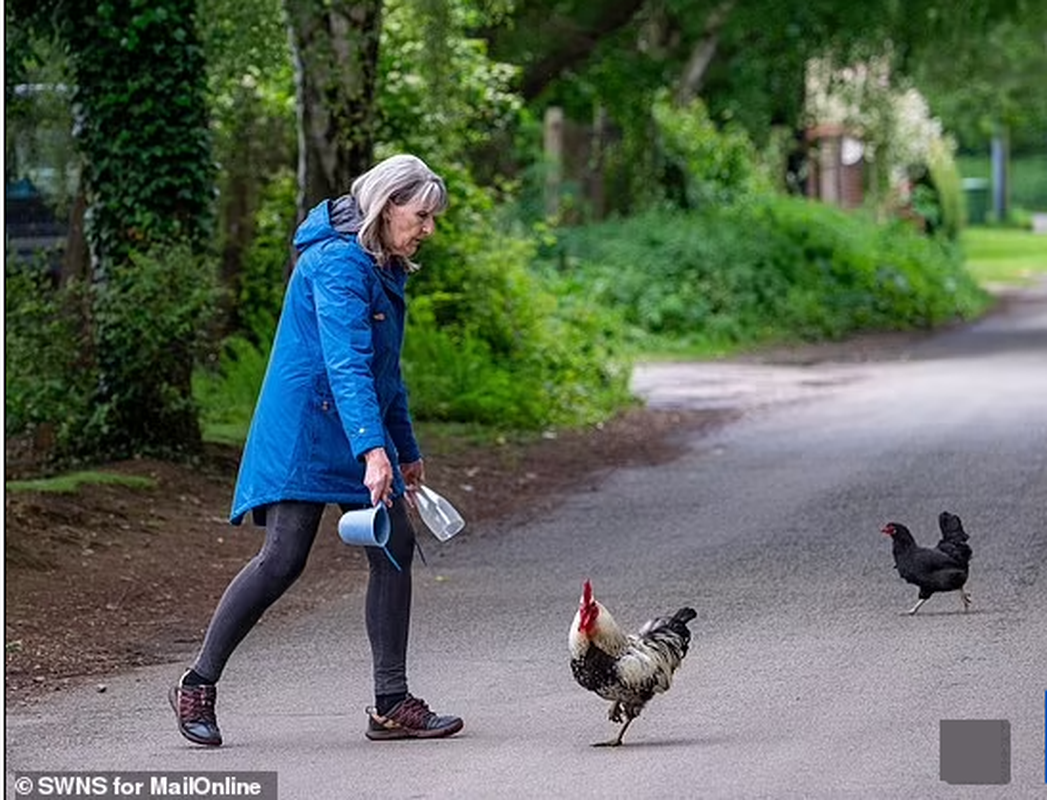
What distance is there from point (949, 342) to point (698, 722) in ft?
79.1

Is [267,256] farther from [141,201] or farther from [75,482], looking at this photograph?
[75,482]

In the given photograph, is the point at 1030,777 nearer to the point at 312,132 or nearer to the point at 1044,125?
the point at 312,132

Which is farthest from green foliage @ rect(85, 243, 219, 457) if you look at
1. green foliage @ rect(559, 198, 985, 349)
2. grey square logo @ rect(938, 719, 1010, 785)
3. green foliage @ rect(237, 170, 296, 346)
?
green foliage @ rect(559, 198, 985, 349)

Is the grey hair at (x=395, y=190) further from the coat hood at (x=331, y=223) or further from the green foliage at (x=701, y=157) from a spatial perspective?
the green foliage at (x=701, y=157)

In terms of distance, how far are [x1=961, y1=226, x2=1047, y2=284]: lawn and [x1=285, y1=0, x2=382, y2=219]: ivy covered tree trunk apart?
30.1 m

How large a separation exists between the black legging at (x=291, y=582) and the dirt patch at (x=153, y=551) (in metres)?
1.52

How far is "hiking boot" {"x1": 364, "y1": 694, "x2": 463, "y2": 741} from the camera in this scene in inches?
→ 319

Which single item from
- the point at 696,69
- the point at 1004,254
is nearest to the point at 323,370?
the point at 696,69

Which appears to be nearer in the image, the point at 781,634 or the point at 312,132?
the point at 781,634

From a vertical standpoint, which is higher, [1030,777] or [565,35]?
[565,35]

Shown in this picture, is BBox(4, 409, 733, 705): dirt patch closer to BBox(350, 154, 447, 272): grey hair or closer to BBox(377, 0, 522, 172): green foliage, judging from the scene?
BBox(350, 154, 447, 272): grey hair

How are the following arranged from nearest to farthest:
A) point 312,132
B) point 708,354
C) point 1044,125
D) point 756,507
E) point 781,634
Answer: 1. point 781,634
2. point 756,507
3. point 312,132
4. point 708,354
5. point 1044,125

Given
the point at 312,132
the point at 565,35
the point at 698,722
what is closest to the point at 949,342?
the point at 565,35

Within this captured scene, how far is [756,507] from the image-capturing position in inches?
586
